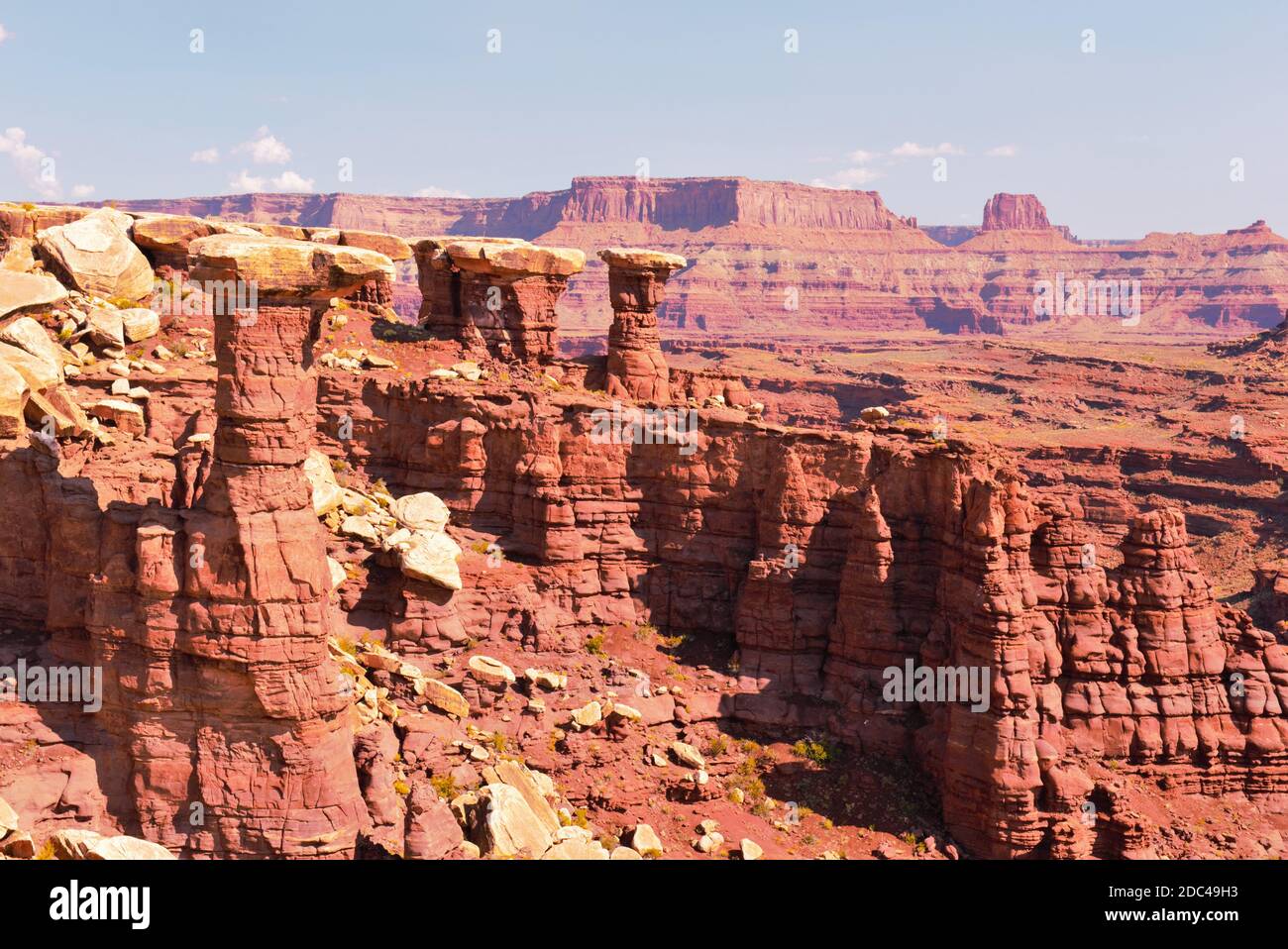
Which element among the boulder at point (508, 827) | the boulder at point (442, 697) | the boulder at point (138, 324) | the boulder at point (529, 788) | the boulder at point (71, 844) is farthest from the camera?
the boulder at point (138, 324)

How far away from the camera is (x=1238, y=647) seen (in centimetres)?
4184

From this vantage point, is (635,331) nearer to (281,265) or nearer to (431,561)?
(431,561)

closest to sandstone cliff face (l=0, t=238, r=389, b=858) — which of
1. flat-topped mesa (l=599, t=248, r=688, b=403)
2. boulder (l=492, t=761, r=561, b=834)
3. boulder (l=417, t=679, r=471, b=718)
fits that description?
boulder (l=492, t=761, r=561, b=834)

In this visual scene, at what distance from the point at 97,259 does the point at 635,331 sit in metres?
18.4

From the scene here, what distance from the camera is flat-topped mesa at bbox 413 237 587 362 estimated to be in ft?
163

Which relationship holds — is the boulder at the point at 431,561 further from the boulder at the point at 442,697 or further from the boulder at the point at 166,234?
the boulder at the point at 166,234

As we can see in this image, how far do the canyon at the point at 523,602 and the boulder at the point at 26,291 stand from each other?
170mm

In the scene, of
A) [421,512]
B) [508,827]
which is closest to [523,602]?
[421,512]

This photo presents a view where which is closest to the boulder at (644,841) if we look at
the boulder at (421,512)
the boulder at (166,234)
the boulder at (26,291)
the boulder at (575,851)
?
the boulder at (575,851)

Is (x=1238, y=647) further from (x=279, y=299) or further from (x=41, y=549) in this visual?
(x=41, y=549)

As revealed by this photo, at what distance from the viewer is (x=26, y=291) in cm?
4088

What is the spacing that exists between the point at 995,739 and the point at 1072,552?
6418 mm

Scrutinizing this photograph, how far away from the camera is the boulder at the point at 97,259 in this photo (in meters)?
45.6

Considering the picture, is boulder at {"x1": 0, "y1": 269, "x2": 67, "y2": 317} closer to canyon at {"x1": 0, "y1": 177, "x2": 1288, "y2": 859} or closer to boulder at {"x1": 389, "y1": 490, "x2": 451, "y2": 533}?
canyon at {"x1": 0, "y1": 177, "x2": 1288, "y2": 859}
